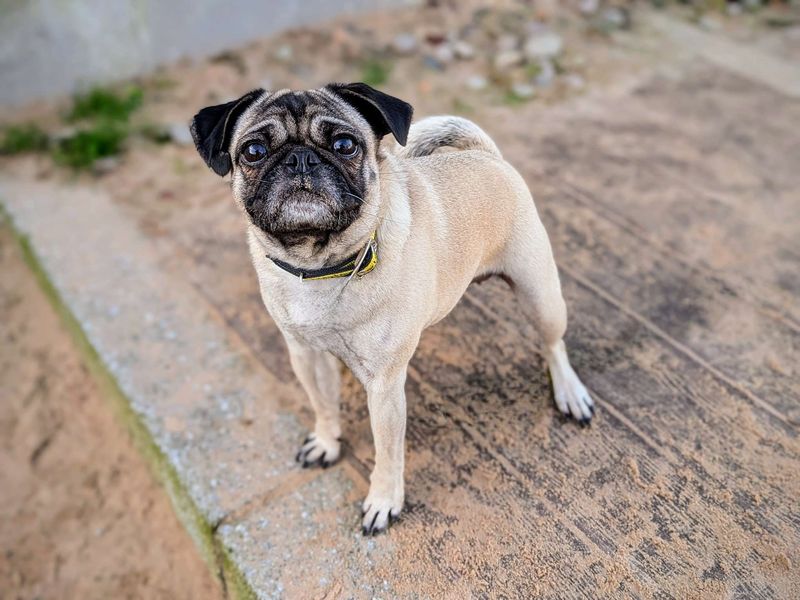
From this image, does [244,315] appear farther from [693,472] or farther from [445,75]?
[445,75]

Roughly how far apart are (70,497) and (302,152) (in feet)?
9.45

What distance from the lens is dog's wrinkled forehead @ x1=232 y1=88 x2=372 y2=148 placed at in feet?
8.44

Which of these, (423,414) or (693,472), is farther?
(423,414)

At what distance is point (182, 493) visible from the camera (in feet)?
11.6

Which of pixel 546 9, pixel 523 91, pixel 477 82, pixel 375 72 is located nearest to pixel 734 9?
pixel 546 9

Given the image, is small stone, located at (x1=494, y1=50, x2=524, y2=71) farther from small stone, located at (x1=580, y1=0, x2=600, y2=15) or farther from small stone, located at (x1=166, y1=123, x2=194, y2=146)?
small stone, located at (x1=166, y1=123, x2=194, y2=146)

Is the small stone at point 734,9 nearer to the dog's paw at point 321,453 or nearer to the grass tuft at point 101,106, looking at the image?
the grass tuft at point 101,106

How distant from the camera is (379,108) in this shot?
8.45 feet

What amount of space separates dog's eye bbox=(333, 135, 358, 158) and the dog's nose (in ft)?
0.32

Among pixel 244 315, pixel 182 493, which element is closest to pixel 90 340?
pixel 244 315

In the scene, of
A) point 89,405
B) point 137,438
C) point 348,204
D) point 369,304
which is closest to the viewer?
point 348,204

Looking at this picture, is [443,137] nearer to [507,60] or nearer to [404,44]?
[507,60]

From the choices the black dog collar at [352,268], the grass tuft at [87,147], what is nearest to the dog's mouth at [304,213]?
the black dog collar at [352,268]

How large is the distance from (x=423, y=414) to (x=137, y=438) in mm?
1658
